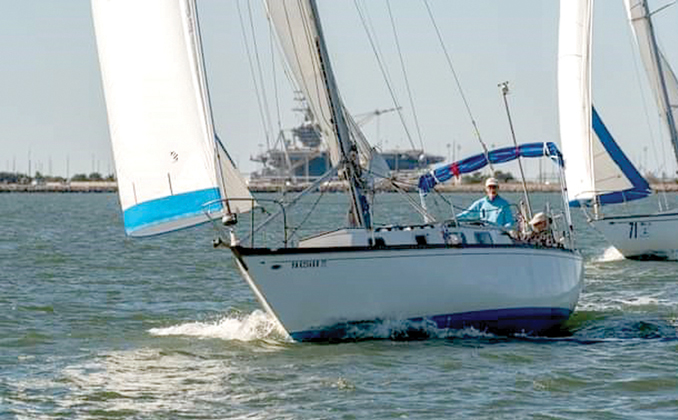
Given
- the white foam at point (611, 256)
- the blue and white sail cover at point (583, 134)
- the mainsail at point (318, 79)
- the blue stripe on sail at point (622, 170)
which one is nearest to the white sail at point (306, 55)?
the mainsail at point (318, 79)

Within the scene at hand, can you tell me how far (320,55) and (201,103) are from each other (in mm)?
2030

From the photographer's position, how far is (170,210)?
57.6 feet

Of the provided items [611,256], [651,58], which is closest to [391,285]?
[611,256]

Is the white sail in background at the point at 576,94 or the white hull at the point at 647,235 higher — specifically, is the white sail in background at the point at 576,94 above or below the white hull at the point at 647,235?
above

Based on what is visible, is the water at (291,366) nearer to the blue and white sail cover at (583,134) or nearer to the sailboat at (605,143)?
the sailboat at (605,143)

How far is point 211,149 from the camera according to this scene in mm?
17422

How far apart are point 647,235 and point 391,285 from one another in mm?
17805

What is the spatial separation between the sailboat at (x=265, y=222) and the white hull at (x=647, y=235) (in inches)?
635

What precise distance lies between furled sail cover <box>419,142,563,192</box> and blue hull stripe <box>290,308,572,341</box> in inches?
88.3

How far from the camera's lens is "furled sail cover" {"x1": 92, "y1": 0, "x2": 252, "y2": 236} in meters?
17.5

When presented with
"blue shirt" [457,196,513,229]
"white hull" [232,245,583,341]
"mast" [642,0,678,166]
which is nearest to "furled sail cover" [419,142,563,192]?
"blue shirt" [457,196,513,229]

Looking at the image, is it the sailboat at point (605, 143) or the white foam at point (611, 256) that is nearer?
the sailboat at point (605, 143)

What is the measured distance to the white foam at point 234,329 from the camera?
1952 cm

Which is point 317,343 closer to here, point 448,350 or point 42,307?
point 448,350
